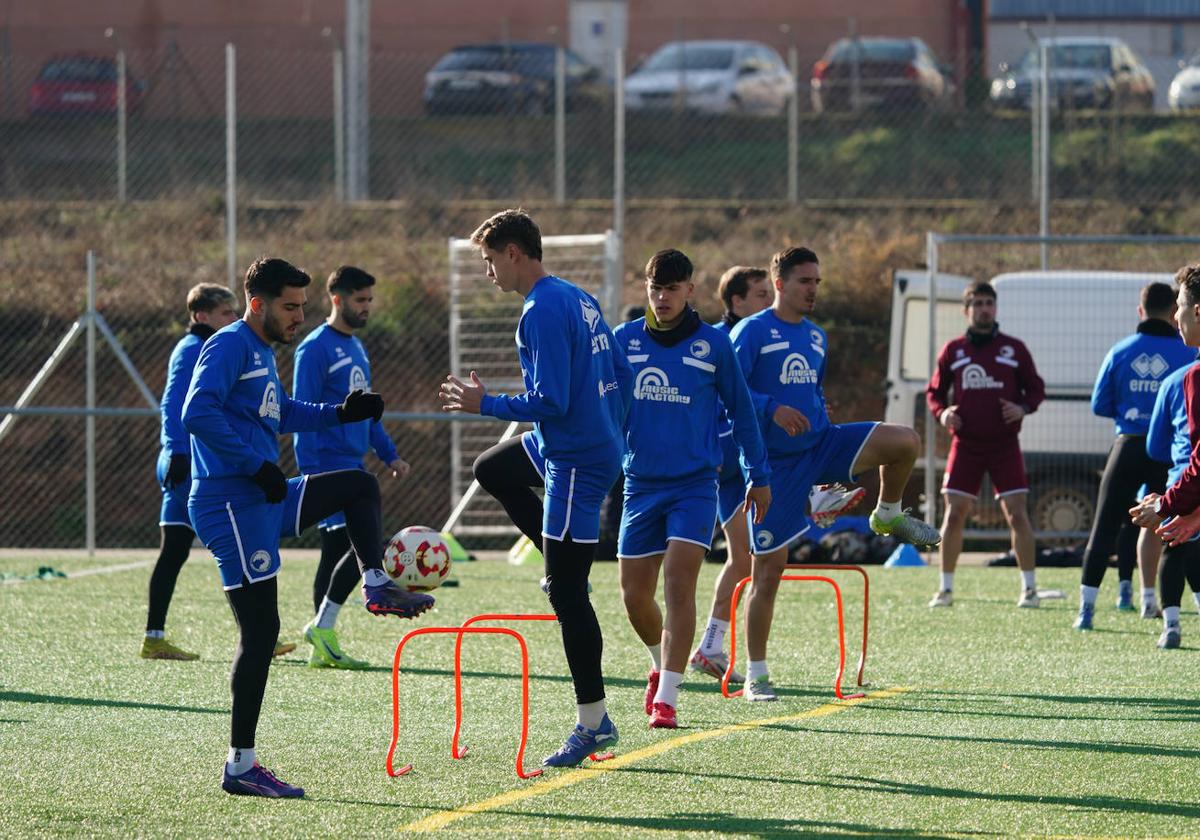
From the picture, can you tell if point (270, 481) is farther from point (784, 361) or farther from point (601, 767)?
point (784, 361)

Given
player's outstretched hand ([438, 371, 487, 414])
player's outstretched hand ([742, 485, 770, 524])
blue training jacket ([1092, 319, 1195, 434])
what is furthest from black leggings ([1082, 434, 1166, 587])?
player's outstretched hand ([438, 371, 487, 414])

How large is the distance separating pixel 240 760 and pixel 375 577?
2693mm

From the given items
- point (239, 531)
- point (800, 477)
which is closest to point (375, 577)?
point (800, 477)

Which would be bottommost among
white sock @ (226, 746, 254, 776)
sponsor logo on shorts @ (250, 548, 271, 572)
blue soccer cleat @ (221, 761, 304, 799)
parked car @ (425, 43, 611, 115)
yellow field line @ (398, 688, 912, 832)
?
yellow field line @ (398, 688, 912, 832)

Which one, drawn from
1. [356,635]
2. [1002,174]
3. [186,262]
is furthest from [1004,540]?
[186,262]

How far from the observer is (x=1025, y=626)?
11.5 metres

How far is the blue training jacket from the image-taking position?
11.4 meters

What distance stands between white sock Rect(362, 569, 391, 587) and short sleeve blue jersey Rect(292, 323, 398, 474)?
3.39 ft

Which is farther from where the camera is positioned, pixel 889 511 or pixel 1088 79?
pixel 1088 79

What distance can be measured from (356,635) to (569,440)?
15.2 ft

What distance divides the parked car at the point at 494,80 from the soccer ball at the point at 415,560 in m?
17.4

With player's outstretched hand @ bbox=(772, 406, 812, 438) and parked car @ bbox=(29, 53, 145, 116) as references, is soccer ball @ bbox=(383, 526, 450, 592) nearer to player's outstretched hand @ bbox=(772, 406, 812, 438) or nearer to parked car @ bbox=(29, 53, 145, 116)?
player's outstretched hand @ bbox=(772, 406, 812, 438)

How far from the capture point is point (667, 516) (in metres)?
7.65

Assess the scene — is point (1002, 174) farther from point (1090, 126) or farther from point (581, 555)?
point (581, 555)
